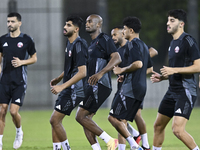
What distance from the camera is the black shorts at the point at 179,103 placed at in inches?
263

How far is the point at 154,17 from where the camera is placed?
37.7m

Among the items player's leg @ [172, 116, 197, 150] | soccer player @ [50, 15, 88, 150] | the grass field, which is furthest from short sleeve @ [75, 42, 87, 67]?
the grass field

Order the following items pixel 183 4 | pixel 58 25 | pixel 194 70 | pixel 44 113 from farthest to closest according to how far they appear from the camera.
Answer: pixel 183 4 < pixel 58 25 < pixel 44 113 < pixel 194 70

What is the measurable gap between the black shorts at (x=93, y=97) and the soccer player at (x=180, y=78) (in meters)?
1.21

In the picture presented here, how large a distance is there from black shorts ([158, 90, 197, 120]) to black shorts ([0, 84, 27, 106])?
321 centimetres

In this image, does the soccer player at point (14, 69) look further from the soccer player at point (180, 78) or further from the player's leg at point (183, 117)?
the player's leg at point (183, 117)

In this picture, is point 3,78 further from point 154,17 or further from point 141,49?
point 154,17

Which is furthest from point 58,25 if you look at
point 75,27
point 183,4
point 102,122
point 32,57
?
point 183,4

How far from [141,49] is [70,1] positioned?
40.9 feet

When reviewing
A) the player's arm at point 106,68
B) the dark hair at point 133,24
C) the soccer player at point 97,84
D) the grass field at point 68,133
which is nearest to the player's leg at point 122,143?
the soccer player at point 97,84

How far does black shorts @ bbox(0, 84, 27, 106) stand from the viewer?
29.0 feet

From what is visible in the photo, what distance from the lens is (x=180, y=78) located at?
22.4 feet

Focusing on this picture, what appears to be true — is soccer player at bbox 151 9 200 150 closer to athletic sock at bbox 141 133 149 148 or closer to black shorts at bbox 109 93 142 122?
black shorts at bbox 109 93 142 122

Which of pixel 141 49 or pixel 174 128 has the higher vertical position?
pixel 141 49
